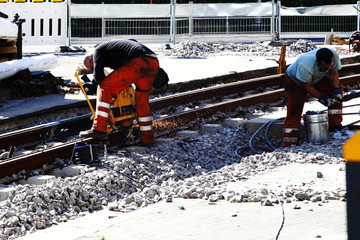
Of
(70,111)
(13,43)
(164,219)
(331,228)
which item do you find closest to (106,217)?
(164,219)

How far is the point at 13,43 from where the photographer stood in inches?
602

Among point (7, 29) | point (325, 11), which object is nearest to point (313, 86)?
point (7, 29)

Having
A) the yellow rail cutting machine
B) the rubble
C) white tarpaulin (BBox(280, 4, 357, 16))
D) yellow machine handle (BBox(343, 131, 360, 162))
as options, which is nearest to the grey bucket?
the rubble

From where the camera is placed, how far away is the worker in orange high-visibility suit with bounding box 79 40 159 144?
358 inches

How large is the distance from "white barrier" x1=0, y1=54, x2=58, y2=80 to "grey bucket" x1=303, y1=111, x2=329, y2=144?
5.65m

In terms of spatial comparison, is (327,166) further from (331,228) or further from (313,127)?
(331,228)

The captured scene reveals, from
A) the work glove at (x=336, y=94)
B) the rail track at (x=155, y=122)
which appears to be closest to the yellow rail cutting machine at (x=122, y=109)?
the rail track at (x=155, y=122)

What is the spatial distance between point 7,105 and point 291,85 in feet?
16.1

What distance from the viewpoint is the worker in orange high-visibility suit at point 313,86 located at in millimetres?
9586

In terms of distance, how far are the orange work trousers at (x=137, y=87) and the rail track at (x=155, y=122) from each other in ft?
1.25

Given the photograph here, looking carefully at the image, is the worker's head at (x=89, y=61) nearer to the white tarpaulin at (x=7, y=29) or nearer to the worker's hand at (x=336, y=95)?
the worker's hand at (x=336, y=95)

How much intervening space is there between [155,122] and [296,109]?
2116mm

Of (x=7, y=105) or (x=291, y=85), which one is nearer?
(x=291, y=85)

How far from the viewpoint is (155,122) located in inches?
425
